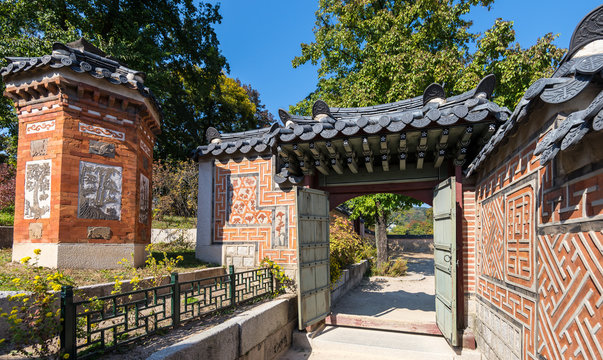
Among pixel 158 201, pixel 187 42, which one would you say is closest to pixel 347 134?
pixel 158 201

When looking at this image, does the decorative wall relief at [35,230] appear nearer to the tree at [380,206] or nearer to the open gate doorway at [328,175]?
the open gate doorway at [328,175]

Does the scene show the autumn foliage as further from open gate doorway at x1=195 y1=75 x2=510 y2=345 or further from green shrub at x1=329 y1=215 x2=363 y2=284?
green shrub at x1=329 y1=215 x2=363 y2=284

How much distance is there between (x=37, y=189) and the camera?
533 centimetres

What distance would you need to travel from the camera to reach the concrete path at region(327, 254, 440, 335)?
5.26 meters

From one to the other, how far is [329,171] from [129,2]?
12411 millimetres

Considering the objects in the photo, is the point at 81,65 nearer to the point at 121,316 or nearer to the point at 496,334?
the point at 121,316

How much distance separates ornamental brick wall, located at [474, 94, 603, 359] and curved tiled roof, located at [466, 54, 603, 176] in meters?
0.17

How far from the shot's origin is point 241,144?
21.3 ft

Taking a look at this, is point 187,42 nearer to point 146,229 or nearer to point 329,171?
point 146,229

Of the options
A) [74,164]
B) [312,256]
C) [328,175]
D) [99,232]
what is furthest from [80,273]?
[328,175]

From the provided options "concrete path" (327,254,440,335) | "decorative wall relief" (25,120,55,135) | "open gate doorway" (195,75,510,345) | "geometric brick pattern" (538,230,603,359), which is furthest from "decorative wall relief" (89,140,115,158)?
"geometric brick pattern" (538,230,603,359)

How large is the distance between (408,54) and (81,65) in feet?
29.1

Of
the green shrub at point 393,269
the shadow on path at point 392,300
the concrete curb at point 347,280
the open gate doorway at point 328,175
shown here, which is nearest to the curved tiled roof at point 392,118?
the open gate doorway at point 328,175

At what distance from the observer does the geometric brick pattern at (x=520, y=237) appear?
2.54 meters
